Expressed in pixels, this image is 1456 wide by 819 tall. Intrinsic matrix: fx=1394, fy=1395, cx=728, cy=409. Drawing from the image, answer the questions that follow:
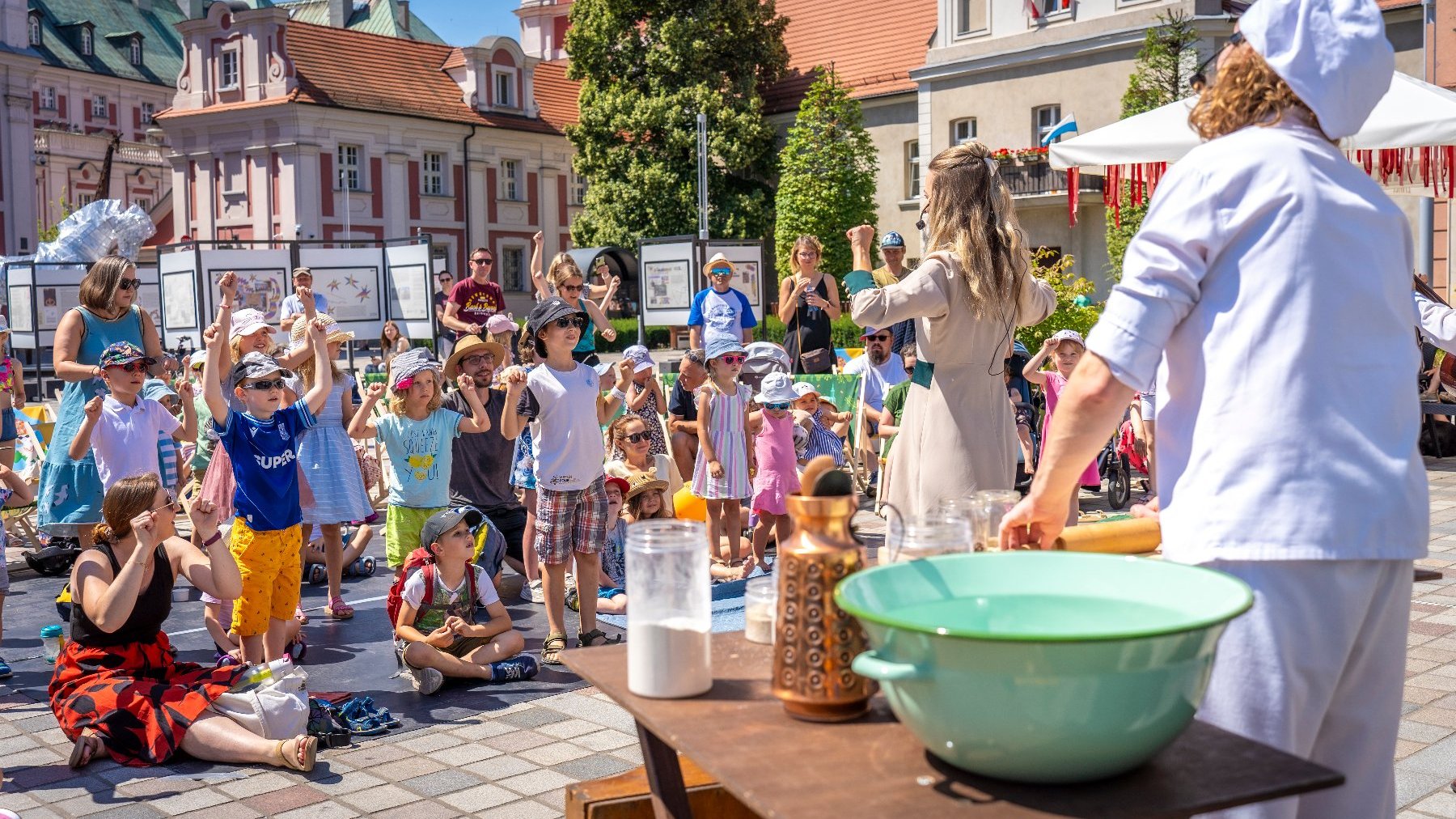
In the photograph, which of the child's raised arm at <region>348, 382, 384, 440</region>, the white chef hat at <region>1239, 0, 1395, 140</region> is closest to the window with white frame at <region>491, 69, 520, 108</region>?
the child's raised arm at <region>348, 382, 384, 440</region>

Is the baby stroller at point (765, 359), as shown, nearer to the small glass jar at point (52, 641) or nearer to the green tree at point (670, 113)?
the small glass jar at point (52, 641)

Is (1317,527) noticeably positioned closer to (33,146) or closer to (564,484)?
(564,484)

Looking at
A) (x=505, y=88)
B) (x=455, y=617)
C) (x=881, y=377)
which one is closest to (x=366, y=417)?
(x=455, y=617)

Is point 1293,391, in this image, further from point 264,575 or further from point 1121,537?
point 264,575

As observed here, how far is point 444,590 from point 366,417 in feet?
4.56

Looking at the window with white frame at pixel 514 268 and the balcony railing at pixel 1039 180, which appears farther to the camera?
the window with white frame at pixel 514 268

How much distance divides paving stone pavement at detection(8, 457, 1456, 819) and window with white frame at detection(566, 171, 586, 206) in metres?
52.5

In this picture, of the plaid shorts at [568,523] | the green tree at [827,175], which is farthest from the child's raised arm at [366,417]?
the green tree at [827,175]

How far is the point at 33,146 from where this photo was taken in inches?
2328

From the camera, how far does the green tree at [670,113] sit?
4288 cm

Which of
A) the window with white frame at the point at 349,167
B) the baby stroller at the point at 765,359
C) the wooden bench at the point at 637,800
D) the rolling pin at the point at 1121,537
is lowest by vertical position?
the wooden bench at the point at 637,800

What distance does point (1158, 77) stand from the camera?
30016mm

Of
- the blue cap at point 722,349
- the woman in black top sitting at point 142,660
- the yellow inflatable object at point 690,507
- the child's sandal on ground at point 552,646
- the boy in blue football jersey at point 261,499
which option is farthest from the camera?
the yellow inflatable object at point 690,507

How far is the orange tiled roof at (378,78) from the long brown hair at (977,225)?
46284mm
